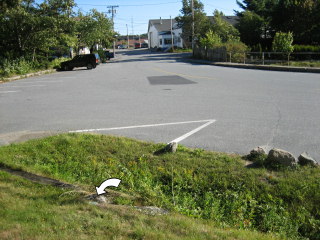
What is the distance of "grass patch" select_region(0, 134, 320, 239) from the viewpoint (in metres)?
4.60

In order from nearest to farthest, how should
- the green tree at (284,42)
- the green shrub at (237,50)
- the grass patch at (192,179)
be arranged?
the grass patch at (192,179) < the green tree at (284,42) < the green shrub at (237,50)

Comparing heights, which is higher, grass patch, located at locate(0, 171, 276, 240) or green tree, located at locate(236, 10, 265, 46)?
green tree, located at locate(236, 10, 265, 46)

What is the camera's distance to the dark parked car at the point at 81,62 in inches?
1323

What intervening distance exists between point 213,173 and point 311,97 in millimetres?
7922

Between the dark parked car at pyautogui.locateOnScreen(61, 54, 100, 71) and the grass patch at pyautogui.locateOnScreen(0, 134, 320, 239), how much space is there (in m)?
27.8

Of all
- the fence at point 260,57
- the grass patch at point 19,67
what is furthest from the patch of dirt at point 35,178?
the fence at point 260,57

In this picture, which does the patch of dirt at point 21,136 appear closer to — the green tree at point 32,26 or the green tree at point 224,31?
the green tree at point 32,26

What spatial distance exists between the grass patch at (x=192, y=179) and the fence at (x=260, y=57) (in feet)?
71.2

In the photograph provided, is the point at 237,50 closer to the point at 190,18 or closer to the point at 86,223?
the point at 190,18

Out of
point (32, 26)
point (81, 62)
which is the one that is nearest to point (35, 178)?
point (32, 26)

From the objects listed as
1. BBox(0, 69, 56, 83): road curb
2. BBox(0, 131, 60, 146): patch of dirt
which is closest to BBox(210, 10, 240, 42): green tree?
BBox(0, 69, 56, 83): road curb

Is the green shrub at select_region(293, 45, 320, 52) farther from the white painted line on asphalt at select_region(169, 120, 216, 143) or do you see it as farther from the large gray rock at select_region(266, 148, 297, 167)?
the large gray rock at select_region(266, 148, 297, 167)

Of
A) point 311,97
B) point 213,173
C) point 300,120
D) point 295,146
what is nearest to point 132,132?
point 213,173

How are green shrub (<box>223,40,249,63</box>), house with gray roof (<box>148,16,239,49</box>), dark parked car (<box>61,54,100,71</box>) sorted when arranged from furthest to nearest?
house with gray roof (<box>148,16,239,49</box>), dark parked car (<box>61,54,100,71</box>), green shrub (<box>223,40,249,63</box>)
